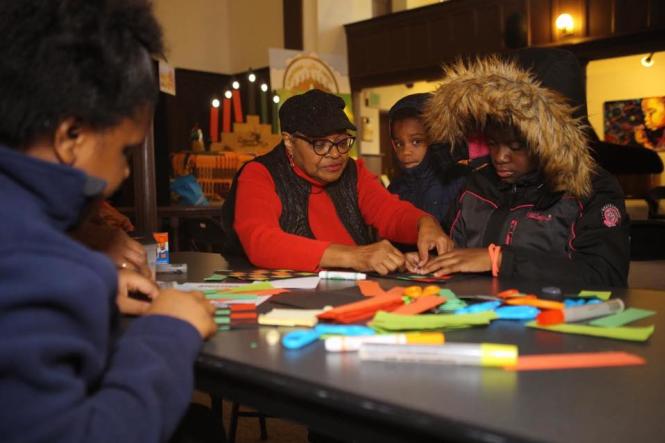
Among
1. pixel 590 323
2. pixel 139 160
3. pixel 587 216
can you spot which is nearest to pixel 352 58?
pixel 139 160

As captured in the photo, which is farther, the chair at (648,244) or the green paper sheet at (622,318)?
the chair at (648,244)

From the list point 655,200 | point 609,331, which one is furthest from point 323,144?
point 655,200

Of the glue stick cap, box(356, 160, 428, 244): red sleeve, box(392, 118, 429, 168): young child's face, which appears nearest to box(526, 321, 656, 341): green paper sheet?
the glue stick cap

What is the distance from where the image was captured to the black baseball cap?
211 centimetres

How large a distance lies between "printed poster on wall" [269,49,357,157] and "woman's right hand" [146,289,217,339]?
3471 mm

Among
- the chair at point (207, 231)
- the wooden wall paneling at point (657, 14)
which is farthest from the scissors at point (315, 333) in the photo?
the wooden wall paneling at point (657, 14)

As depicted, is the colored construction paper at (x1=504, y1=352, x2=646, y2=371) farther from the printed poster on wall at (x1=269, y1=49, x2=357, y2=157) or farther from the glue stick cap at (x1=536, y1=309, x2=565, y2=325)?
the printed poster on wall at (x1=269, y1=49, x2=357, y2=157)

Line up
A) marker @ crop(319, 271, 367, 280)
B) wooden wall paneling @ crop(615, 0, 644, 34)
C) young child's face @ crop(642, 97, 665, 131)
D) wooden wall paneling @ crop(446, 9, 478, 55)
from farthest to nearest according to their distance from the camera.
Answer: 1. young child's face @ crop(642, 97, 665, 131)
2. wooden wall paneling @ crop(446, 9, 478, 55)
3. wooden wall paneling @ crop(615, 0, 644, 34)
4. marker @ crop(319, 271, 367, 280)

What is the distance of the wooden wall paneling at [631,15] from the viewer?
6922 mm

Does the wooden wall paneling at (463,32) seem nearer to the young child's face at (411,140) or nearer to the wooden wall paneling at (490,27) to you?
the wooden wall paneling at (490,27)

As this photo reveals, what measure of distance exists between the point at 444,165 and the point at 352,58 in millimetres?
7383

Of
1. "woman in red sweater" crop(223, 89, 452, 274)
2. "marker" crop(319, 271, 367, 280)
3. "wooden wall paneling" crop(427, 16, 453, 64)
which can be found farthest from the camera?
"wooden wall paneling" crop(427, 16, 453, 64)

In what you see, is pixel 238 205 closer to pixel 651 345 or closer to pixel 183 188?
pixel 651 345

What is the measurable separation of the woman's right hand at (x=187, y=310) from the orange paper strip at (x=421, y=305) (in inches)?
13.0
